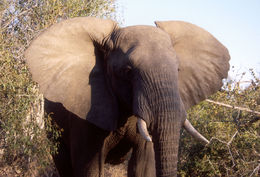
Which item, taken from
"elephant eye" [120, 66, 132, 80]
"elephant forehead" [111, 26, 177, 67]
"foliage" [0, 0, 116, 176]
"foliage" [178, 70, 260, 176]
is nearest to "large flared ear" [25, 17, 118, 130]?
"elephant forehead" [111, 26, 177, 67]

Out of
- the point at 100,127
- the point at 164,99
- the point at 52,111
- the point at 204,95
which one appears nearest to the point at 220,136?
the point at 204,95

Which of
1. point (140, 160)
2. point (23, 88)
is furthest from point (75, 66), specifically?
point (23, 88)

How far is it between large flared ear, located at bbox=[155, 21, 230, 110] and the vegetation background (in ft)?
4.04

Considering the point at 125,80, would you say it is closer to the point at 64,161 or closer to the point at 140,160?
the point at 140,160

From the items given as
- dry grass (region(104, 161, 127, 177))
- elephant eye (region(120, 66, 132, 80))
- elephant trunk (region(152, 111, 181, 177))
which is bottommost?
dry grass (region(104, 161, 127, 177))

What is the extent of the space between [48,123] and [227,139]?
245cm

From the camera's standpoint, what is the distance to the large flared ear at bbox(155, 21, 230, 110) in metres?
3.86

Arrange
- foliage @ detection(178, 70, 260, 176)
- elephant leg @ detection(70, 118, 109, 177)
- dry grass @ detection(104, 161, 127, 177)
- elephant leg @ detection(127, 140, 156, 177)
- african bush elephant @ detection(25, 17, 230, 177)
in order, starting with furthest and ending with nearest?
dry grass @ detection(104, 161, 127, 177), foliage @ detection(178, 70, 260, 176), elephant leg @ detection(127, 140, 156, 177), elephant leg @ detection(70, 118, 109, 177), african bush elephant @ detection(25, 17, 230, 177)

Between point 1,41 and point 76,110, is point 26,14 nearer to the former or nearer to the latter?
point 1,41

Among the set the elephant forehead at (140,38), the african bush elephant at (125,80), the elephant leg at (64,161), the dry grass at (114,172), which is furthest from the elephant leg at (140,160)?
the dry grass at (114,172)

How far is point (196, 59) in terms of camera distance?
157 inches

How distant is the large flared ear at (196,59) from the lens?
3.86 metres

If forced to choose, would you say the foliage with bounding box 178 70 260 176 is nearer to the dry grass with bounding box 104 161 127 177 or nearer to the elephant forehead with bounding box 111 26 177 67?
the elephant forehead with bounding box 111 26 177 67

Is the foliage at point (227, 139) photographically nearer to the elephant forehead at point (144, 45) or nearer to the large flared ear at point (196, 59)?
the large flared ear at point (196, 59)
